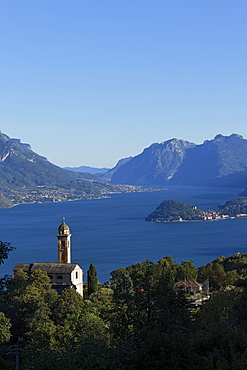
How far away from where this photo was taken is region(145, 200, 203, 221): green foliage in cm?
10997

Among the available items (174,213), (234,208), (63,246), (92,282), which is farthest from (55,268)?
(234,208)

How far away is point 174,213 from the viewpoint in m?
112

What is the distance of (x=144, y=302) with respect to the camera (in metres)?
13.6

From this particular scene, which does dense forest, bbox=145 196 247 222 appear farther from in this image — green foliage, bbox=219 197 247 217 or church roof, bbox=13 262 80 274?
church roof, bbox=13 262 80 274

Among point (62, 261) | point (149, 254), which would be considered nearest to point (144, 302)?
point (62, 261)

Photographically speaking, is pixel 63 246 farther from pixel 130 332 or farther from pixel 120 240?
pixel 120 240

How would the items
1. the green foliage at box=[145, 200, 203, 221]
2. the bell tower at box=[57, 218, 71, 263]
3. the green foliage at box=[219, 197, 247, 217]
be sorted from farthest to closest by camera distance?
the green foliage at box=[219, 197, 247, 217] < the green foliage at box=[145, 200, 203, 221] < the bell tower at box=[57, 218, 71, 263]

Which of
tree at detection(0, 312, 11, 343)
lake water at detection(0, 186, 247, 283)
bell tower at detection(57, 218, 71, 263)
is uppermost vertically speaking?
bell tower at detection(57, 218, 71, 263)

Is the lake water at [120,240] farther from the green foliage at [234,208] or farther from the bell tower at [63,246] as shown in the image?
the bell tower at [63,246]

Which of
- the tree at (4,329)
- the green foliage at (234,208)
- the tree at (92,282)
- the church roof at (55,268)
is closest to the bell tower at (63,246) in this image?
the tree at (92,282)

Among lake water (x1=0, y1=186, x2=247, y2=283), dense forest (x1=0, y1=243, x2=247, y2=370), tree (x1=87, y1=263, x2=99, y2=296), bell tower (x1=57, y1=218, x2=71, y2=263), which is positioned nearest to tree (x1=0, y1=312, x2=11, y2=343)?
dense forest (x1=0, y1=243, x2=247, y2=370)

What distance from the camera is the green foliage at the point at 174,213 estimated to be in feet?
361

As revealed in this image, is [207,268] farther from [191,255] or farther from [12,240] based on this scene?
[12,240]

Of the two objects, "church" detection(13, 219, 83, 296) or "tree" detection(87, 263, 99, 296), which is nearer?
"church" detection(13, 219, 83, 296)
